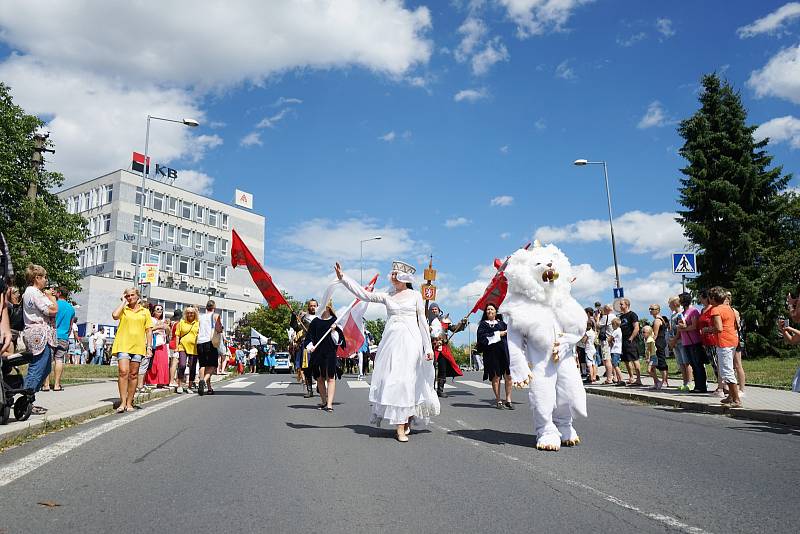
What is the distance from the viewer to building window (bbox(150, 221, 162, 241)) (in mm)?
65875

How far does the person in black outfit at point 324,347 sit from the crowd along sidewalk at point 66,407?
11.0 ft

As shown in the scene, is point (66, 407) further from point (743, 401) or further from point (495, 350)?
point (743, 401)

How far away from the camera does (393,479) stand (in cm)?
525

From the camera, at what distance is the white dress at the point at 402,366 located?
7.59 meters

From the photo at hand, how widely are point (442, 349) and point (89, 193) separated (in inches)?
2472

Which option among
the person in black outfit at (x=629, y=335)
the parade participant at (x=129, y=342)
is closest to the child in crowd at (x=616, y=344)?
the person in black outfit at (x=629, y=335)

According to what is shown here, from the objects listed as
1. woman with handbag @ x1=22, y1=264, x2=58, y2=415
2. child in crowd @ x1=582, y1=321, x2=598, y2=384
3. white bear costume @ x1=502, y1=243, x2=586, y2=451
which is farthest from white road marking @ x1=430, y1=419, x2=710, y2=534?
child in crowd @ x1=582, y1=321, x2=598, y2=384

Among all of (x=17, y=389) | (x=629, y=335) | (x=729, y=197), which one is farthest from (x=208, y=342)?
(x=729, y=197)

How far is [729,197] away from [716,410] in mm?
25463

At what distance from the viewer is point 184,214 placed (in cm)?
7038

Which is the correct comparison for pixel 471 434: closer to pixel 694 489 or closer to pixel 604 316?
pixel 694 489

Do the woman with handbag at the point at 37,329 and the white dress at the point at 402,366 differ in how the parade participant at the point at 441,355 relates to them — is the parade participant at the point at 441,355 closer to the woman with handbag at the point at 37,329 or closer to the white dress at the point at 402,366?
the white dress at the point at 402,366

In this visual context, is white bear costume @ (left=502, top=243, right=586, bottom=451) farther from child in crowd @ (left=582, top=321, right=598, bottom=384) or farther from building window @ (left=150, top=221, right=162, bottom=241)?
building window @ (left=150, top=221, right=162, bottom=241)

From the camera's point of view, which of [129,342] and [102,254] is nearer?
[129,342]
